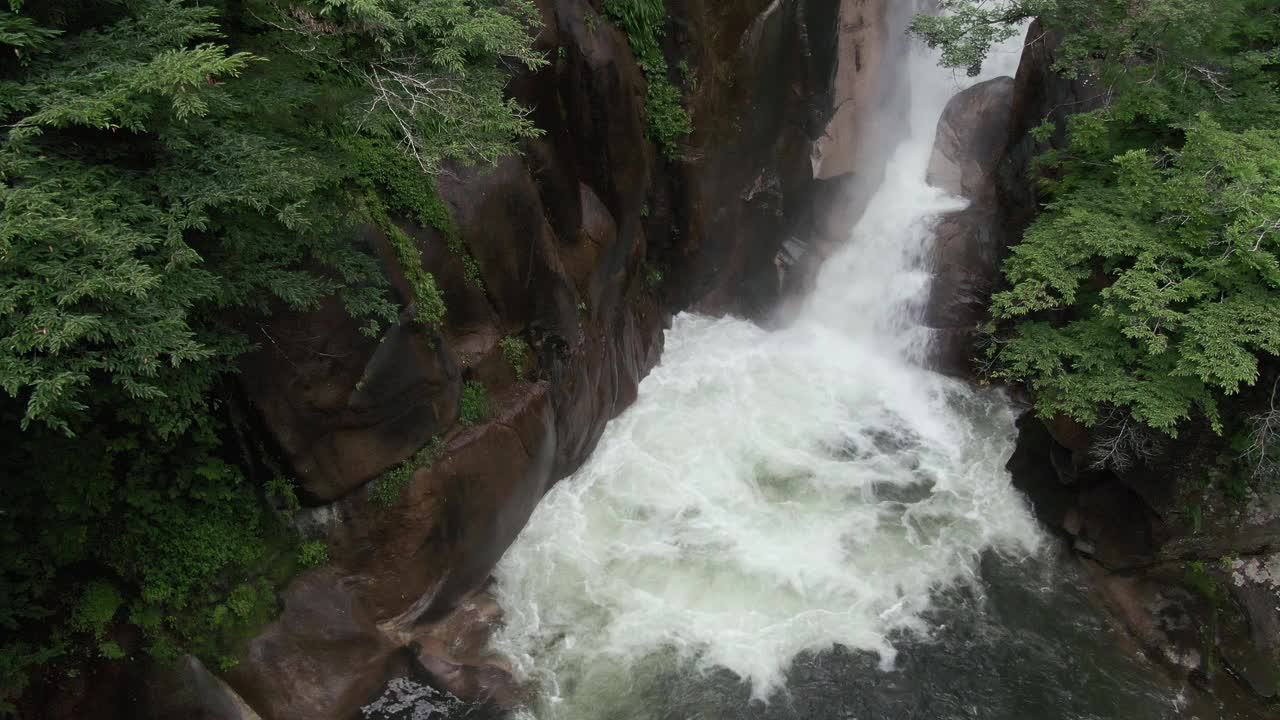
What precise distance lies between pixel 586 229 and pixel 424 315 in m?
4.21

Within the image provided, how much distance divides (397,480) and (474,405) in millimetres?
1579

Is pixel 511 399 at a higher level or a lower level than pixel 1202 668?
higher

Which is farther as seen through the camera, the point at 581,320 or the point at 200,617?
the point at 581,320

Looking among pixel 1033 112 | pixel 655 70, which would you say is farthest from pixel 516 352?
pixel 1033 112

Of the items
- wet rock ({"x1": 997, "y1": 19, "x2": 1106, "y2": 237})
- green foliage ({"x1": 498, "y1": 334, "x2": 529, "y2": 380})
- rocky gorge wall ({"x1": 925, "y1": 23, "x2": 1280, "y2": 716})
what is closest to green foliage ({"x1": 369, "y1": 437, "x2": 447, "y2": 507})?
green foliage ({"x1": 498, "y1": 334, "x2": 529, "y2": 380})

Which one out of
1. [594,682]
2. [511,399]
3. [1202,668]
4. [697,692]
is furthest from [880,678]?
[511,399]

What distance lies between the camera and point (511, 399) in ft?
35.2

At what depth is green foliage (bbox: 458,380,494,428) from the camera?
9953 mm

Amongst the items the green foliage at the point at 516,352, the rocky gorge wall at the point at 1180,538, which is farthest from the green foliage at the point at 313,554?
the rocky gorge wall at the point at 1180,538

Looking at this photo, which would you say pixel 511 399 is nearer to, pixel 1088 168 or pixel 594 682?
pixel 594 682

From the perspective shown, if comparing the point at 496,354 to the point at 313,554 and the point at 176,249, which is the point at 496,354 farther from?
the point at 176,249

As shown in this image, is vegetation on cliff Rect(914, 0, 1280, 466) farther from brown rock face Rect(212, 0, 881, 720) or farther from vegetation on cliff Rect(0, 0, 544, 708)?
vegetation on cliff Rect(0, 0, 544, 708)

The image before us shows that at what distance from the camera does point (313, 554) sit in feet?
28.5

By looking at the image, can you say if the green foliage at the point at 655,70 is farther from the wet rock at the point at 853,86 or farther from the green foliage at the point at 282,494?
the green foliage at the point at 282,494
